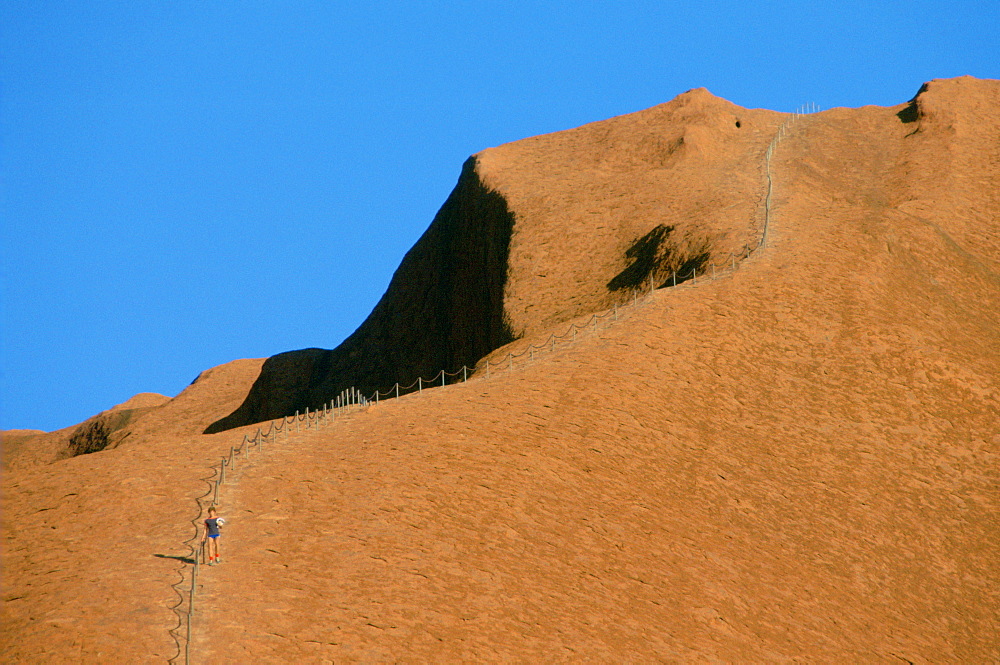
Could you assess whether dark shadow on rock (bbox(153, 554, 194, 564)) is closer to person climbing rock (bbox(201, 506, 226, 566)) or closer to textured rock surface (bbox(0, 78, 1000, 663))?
textured rock surface (bbox(0, 78, 1000, 663))

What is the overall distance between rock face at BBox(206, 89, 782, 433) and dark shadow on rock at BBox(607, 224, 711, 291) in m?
0.11

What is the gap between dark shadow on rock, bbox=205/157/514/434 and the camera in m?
74.2

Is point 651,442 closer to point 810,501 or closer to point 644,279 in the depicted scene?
point 810,501

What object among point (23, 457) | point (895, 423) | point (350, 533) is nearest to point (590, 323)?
point (895, 423)

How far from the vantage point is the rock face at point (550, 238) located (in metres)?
59.4

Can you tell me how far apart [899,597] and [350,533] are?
17.0m

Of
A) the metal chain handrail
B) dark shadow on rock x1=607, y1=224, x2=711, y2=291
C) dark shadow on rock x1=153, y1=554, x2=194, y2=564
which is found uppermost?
dark shadow on rock x1=607, y1=224, x2=711, y2=291

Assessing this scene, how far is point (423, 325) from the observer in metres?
81.6

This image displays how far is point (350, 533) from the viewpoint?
97.7ft

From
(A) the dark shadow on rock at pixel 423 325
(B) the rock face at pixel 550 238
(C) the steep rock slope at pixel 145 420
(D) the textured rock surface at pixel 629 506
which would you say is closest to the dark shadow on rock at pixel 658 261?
(B) the rock face at pixel 550 238

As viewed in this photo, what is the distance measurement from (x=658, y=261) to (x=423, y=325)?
27791mm

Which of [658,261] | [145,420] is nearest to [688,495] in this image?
[658,261]

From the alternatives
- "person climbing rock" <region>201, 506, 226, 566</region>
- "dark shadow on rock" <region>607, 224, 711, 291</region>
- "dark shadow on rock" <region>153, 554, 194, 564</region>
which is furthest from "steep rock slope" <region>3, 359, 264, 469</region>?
"person climbing rock" <region>201, 506, 226, 566</region>

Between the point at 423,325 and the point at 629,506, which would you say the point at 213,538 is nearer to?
the point at 629,506
